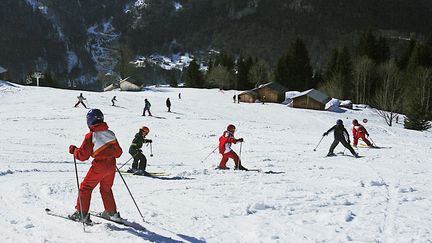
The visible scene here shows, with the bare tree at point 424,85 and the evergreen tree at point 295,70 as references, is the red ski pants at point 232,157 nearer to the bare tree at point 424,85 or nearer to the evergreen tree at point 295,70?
the bare tree at point 424,85

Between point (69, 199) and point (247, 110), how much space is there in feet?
128

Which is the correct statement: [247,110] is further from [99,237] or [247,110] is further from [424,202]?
[99,237]

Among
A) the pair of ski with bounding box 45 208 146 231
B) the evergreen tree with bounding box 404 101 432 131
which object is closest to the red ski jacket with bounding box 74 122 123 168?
the pair of ski with bounding box 45 208 146 231

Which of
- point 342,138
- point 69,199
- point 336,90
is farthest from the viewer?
point 336,90

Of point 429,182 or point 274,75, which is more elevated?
point 274,75

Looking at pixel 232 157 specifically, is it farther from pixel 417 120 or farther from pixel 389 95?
pixel 389 95

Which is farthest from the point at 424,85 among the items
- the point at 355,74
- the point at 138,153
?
the point at 138,153

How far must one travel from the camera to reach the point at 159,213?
6973 mm

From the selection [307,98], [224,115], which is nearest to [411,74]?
[307,98]

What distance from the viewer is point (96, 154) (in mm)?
5965

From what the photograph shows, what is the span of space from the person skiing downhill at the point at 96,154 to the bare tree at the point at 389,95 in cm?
4564

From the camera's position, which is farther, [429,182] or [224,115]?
[224,115]

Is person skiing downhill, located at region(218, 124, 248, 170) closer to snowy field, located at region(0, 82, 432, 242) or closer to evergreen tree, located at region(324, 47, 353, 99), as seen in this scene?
snowy field, located at region(0, 82, 432, 242)

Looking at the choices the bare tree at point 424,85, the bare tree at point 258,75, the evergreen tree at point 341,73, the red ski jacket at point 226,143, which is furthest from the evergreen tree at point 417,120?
the bare tree at point 258,75
